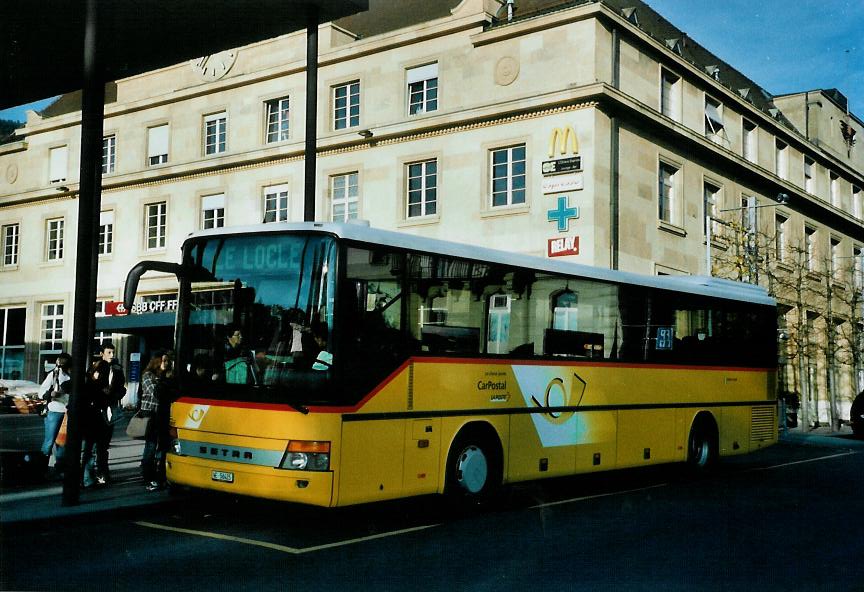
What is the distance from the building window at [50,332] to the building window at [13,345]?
1066 mm

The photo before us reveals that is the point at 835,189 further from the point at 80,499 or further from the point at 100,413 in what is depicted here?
the point at 80,499

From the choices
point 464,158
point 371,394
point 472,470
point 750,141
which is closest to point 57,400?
point 371,394

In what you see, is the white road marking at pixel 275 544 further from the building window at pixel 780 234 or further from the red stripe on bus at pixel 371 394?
the building window at pixel 780 234

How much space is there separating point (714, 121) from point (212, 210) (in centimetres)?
1806

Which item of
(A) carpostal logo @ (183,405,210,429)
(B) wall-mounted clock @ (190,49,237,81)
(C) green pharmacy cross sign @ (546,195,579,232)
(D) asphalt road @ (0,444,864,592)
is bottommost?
(D) asphalt road @ (0,444,864,592)

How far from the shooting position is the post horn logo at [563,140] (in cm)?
2656

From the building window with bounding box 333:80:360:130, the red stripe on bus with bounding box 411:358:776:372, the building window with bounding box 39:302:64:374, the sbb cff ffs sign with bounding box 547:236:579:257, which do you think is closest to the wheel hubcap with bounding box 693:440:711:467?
the red stripe on bus with bounding box 411:358:776:372

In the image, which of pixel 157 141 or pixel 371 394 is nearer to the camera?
pixel 371 394

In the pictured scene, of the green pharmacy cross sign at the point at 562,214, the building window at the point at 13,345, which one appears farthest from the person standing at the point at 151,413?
the building window at the point at 13,345

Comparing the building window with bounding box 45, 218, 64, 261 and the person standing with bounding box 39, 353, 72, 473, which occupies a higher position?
the building window with bounding box 45, 218, 64, 261

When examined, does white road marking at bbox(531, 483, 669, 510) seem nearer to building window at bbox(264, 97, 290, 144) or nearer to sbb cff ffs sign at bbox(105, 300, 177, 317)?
sbb cff ffs sign at bbox(105, 300, 177, 317)

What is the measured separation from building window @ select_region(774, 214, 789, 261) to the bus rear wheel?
23168 mm

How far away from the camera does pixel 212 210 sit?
34500mm

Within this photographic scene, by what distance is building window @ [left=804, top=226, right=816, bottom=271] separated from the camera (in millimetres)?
40719
